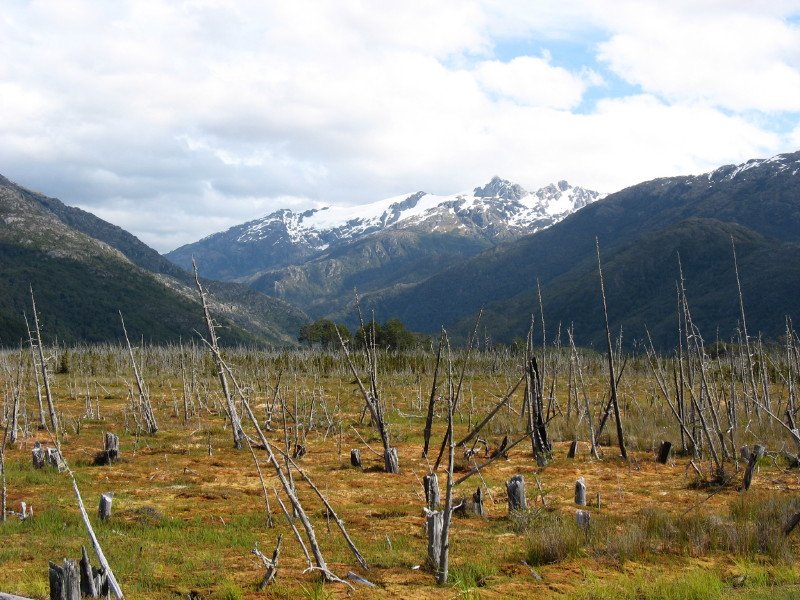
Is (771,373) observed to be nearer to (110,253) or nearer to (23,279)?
(23,279)

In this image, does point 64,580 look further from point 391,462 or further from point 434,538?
point 391,462

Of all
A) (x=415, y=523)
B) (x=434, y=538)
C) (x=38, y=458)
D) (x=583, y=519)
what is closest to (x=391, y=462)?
(x=415, y=523)

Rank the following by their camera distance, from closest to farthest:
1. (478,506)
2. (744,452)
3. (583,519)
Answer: (583,519), (478,506), (744,452)

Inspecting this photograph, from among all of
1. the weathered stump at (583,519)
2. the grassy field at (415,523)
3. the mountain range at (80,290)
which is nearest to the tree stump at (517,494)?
the grassy field at (415,523)

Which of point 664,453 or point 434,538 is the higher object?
point 434,538

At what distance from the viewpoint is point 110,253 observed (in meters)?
199

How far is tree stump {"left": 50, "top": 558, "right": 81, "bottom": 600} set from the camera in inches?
254

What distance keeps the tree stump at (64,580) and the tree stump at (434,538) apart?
366cm

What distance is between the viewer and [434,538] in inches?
315

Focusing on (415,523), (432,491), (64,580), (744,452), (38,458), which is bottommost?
(744,452)

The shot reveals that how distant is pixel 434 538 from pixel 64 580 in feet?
12.7

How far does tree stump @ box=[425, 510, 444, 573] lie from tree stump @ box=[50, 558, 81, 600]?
3656mm

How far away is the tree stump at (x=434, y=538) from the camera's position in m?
7.82

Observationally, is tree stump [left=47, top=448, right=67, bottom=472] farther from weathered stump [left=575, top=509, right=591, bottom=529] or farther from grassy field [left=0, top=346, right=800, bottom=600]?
weathered stump [left=575, top=509, right=591, bottom=529]
